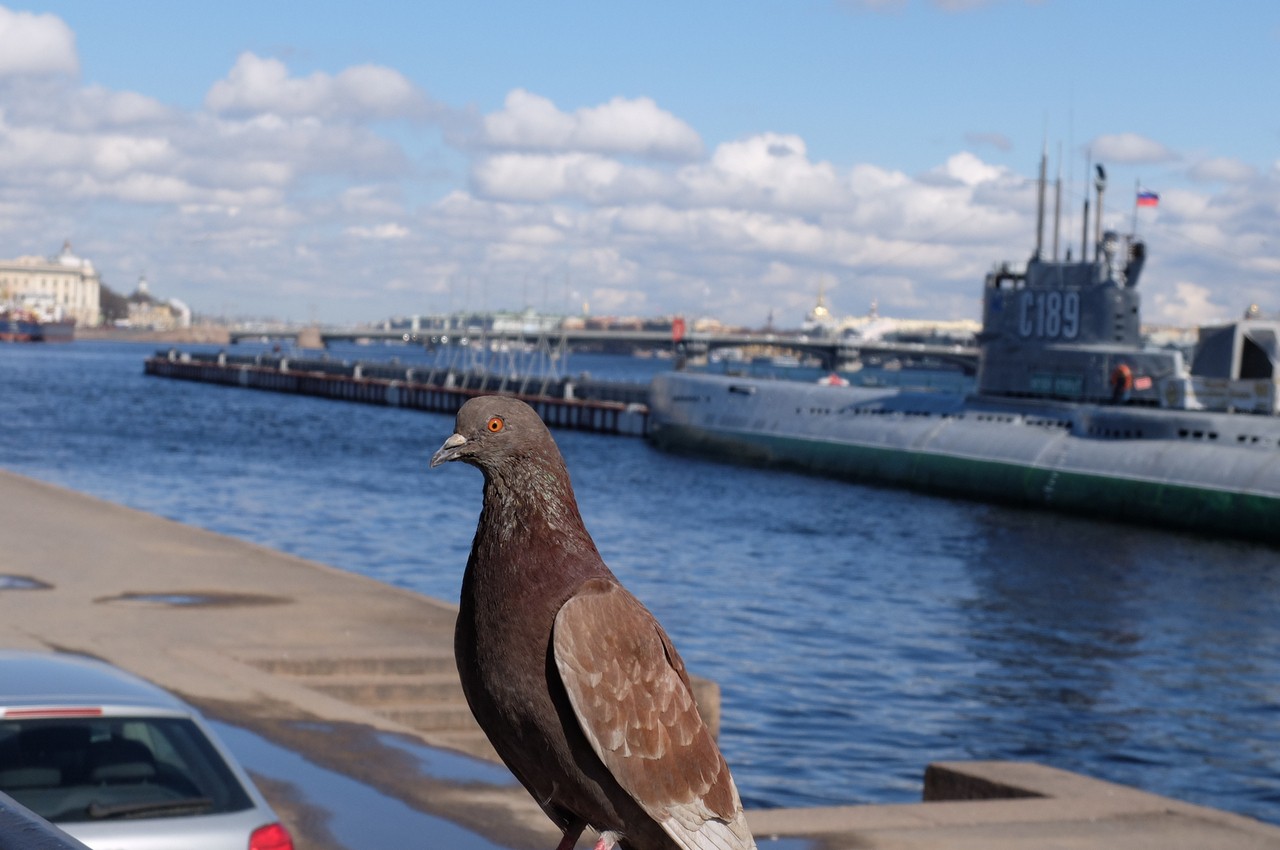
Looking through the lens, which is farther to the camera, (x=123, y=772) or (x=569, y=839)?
(x=123, y=772)

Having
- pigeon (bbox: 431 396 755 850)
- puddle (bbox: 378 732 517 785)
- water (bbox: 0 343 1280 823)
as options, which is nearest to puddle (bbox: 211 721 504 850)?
puddle (bbox: 378 732 517 785)

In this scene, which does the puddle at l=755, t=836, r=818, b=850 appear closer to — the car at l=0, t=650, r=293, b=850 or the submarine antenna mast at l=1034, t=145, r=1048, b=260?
the car at l=0, t=650, r=293, b=850

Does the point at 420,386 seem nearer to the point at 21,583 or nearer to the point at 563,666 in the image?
the point at 21,583

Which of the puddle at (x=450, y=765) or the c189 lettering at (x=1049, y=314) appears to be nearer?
the puddle at (x=450, y=765)

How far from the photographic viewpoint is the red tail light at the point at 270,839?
7.02m

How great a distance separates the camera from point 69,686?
7.48 meters

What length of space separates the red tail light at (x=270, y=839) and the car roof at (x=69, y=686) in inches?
32.5

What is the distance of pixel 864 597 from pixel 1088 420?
1794cm

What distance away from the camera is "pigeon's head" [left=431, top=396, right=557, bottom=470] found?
A: 3369 millimetres

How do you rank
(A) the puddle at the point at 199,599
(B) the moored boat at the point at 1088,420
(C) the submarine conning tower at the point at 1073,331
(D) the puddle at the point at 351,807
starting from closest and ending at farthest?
1. (D) the puddle at the point at 351,807
2. (A) the puddle at the point at 199,599
3. (B) the moored boat at the point at 1088,420
4. (C) the submarine conning tower at the point at 1073,331

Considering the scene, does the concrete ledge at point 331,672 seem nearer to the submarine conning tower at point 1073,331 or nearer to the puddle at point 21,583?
the puddle at point 21,583

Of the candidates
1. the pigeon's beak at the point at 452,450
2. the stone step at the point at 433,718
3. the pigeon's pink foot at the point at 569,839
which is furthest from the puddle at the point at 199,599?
the pigeon's beak at the point at 452,450

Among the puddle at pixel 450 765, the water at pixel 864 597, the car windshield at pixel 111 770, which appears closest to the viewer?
the car windshield at pixel 111 770

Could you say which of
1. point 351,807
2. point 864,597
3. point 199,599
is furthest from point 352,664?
point 864,597
